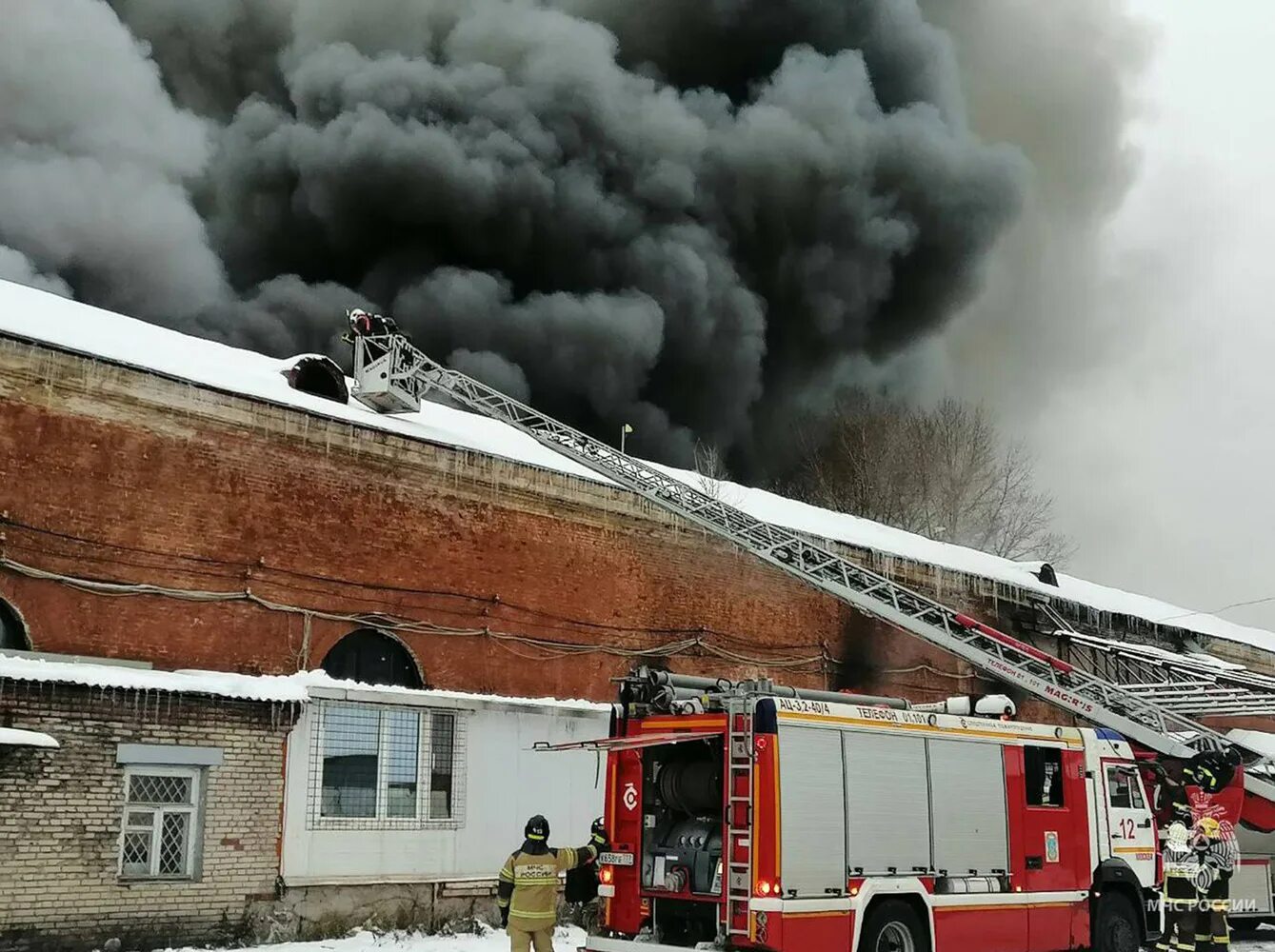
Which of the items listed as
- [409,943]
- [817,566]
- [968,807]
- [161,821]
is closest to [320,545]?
[161,821]

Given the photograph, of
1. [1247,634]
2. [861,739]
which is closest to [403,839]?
[861,739]

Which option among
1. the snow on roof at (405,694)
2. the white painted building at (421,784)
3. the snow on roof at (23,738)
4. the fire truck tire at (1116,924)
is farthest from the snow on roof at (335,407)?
the fire truck tire at (1116,924)

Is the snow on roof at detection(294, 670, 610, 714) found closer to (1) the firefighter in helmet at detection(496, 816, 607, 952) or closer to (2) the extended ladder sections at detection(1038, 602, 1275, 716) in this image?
(1) the firefighter in helmet at detection(496, 816, 607, 952)

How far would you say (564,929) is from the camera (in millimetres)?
Answer: 13812

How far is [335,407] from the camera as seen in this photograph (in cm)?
1572

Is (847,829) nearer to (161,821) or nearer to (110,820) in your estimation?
(161,821)

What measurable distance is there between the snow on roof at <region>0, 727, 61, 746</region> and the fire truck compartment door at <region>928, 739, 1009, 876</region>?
292 inches

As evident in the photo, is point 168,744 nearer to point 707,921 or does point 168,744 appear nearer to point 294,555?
point 294,555

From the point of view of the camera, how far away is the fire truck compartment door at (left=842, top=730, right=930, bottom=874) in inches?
363

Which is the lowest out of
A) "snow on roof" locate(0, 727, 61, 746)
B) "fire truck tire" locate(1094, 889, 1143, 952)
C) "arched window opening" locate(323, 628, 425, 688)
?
"fire truck tire" locate(1094, 889, 1143, 952)

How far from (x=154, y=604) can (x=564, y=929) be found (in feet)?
18.7

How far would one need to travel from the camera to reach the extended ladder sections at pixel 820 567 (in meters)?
13.7

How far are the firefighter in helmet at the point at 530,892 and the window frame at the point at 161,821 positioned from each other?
13.8 feet

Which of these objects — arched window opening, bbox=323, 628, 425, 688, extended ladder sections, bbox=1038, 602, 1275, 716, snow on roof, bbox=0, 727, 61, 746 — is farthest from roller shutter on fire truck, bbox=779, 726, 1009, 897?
extended ladder sections, bbox=1038, 602, 1275, 716
